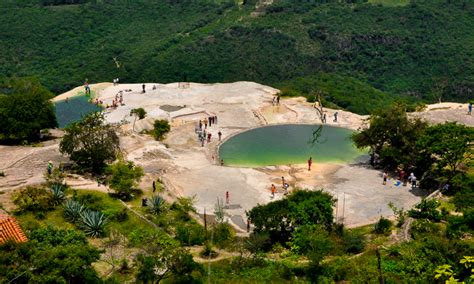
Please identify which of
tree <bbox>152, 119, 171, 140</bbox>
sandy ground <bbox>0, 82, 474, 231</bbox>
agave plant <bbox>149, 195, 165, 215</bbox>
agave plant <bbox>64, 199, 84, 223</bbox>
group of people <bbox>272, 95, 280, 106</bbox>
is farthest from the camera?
group of people <bbox>272, 95, 280, 106</bbox>

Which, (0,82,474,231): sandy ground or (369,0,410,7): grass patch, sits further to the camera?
(369,0,410,7): grass patch

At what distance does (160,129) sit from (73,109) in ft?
50.9

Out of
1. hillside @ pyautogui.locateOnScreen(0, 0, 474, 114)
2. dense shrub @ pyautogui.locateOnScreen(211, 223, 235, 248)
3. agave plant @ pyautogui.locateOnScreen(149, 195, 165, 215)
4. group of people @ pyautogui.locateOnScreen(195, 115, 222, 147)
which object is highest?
hillside @ pyautogui.locateOnScreen(0, 0, 474, 114)

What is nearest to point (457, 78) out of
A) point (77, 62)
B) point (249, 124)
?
point (249, 124)

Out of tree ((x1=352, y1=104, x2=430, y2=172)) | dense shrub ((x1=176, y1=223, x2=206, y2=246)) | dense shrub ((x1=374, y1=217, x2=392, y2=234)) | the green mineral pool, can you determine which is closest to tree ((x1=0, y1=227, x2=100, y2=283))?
dense shrub ((x1=176, y1=223, x2=206, y2=246))

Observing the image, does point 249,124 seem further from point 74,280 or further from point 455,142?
point 74,280

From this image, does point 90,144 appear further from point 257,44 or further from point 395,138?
point 257,44

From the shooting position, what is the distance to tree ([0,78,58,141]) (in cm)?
4241

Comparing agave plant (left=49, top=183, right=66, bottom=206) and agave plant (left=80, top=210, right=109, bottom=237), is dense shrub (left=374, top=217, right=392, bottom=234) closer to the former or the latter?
agave plant (left=80, top=210, right=109, bottom=237)

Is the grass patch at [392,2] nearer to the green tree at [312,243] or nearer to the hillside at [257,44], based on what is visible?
the hillside at [257,44]

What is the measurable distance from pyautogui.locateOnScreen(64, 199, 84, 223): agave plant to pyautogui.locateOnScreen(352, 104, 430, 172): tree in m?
20.3

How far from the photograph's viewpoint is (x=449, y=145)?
34469mm

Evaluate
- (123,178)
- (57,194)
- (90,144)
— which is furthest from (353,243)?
(90,144)

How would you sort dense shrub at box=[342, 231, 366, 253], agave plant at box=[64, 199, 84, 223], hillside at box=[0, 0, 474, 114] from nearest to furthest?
1. dense shrub at box=[342, 231, 366, 253]
2. agave plant at box=[64, 199, 84, 223]
3. hillside at box=[0, 0, 474, 114]
